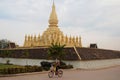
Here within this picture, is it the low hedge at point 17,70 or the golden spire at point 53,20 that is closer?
the low hedge at point 17,70

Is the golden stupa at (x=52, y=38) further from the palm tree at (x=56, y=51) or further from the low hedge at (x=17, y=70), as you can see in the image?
the low hedge at (x=17, y=70)

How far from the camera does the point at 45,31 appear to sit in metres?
49.3

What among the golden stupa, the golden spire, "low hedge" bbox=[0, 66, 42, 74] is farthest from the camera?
the golden spire

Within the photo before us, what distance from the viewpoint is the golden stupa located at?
153 feet

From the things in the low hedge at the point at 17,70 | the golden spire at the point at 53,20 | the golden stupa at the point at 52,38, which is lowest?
the low hedge at the point at 17,70

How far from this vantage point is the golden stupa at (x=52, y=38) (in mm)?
46750

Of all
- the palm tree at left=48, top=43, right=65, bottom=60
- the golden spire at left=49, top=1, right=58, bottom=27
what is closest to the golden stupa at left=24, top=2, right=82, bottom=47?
the golden spire at left=49, top=1, right=58, bottom=27

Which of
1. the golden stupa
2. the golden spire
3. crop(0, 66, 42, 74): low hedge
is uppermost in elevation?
the golden spire

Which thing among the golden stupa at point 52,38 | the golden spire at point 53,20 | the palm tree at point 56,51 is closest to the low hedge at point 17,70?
the palm tree at point 56,51

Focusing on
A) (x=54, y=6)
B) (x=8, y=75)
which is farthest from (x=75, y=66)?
(x=54, y=6)

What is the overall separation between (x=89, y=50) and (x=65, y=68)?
33.8 ft

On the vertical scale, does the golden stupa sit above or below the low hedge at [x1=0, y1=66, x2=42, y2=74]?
above

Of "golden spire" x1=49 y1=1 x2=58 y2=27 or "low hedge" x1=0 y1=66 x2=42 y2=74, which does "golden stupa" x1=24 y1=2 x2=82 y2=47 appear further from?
"low hedge" x1=0 y1=66 x2=42 y2=74

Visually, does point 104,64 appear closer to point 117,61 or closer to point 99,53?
point 99,53
